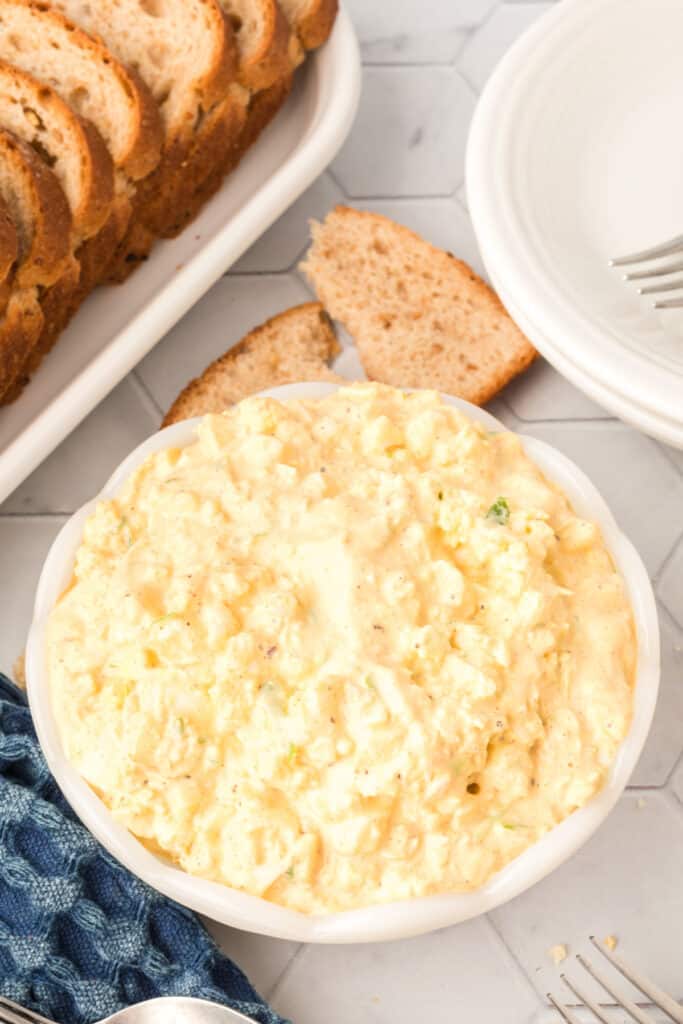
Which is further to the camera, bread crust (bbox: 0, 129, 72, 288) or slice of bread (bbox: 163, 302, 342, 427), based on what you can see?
slice of bread (bbox: 163, 302, 342, 427)

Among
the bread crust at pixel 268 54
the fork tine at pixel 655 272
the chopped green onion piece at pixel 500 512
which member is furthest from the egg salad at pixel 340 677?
the bread crust at pixel 268 54

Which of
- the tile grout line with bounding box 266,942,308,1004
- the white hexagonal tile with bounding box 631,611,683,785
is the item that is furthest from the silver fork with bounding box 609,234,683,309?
the tile grout line with bounding box 266,942,308,1004

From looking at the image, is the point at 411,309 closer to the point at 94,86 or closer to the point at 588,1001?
the point at 94,86

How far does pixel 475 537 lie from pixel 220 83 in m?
1.07

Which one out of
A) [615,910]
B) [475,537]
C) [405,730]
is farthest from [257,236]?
[615,910]

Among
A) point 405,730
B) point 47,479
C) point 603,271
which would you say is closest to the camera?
point 405,730

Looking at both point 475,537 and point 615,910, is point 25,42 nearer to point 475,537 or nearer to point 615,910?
point 475,537

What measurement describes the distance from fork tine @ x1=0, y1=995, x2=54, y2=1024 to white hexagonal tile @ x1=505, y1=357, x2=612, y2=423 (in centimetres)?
133

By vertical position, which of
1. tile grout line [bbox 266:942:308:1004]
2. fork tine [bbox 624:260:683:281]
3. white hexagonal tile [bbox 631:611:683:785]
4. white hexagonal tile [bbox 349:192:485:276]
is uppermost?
fork tine [bbox 624:260:683:281]

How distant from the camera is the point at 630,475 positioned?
242 cm

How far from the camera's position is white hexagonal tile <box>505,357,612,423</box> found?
2.45m

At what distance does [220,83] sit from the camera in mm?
2359

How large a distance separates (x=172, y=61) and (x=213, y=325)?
489 mm

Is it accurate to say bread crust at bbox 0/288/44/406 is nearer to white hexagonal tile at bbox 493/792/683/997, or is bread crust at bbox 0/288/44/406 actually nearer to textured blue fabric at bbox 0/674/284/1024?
textured blue fabric at bbox 0/674/284/1024
